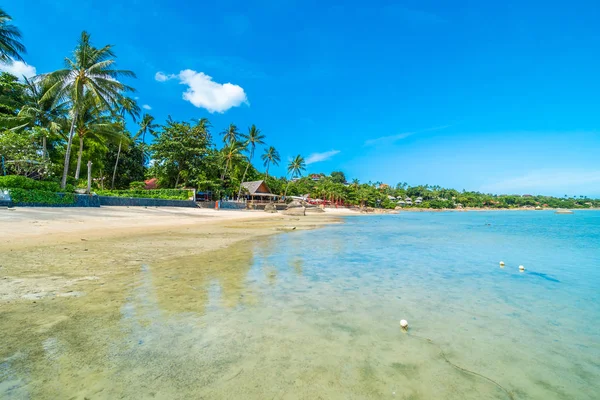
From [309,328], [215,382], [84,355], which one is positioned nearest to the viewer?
[215,382]

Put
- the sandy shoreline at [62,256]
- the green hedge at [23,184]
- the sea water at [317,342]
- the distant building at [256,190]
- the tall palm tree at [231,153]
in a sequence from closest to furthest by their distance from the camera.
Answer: the sea water at [317,342] → the sandy shoreline at [62,256] → the green hedge at [23,184] → the tall palm tree at [231,153] → the distant building at [256,190]

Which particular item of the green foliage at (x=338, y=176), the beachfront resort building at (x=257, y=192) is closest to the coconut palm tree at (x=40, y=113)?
the beachfront resort building at (x=257, y=192)

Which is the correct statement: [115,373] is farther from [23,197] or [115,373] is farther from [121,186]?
[121,186]

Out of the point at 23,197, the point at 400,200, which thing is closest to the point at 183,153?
the point at 23,197

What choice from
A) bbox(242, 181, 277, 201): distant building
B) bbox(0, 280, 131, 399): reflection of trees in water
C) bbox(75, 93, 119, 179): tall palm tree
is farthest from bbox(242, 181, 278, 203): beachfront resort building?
bbox(0, 280, 131, 399): reflection of trees in water

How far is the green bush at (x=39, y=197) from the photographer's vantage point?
18250 millimetres

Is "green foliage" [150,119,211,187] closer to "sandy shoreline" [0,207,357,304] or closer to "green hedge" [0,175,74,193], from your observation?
"green hedge" [0,175,74,193]

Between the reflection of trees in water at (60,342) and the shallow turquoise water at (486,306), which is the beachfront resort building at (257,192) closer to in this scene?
the shallow turquoise water at (486,306)

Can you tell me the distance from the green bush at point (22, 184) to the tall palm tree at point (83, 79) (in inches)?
80.6

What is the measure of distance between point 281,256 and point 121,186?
44774 millimetres

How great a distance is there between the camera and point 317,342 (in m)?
3.37

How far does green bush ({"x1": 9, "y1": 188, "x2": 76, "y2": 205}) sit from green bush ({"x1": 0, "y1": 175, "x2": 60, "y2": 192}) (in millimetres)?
520

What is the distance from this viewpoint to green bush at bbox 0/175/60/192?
18.2 m

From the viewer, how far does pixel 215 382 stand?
8.19 feet
